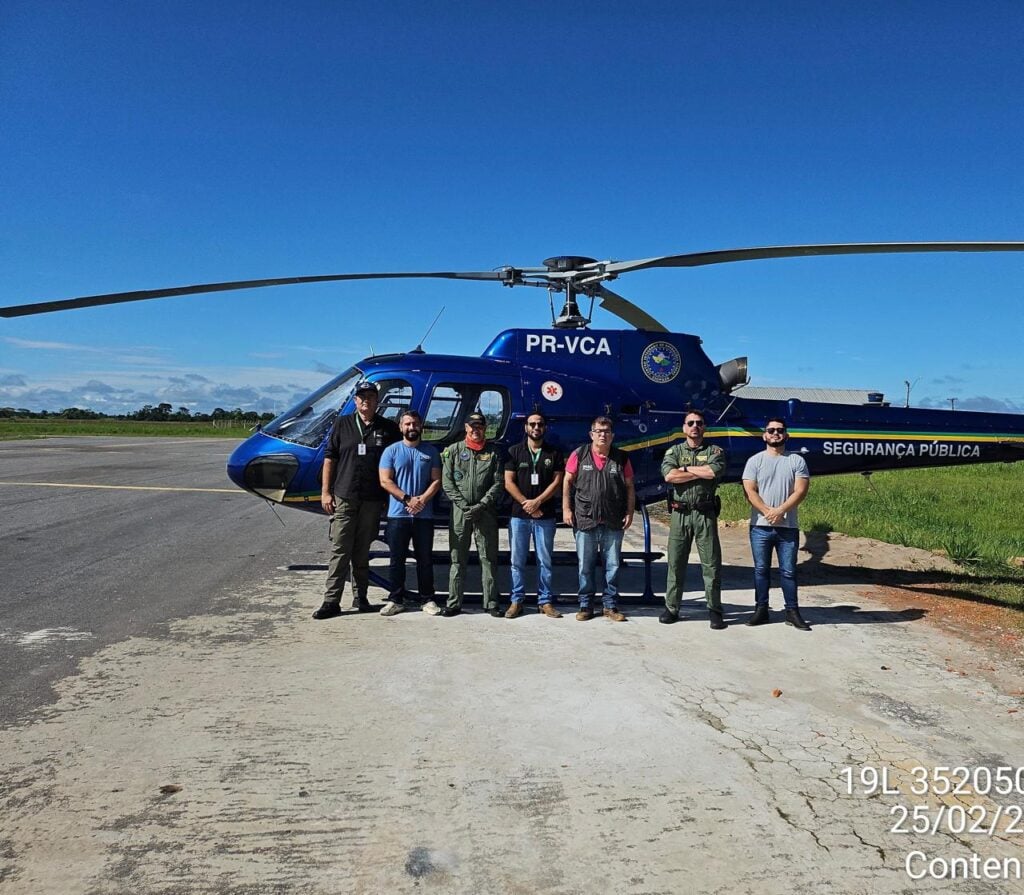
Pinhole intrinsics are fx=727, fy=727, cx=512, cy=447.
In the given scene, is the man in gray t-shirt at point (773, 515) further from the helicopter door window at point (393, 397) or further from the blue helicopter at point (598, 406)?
the helicopter door window at point (393, 397)

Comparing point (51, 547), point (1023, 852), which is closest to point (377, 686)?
point (1023, 852)

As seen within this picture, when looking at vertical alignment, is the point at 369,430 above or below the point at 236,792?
above

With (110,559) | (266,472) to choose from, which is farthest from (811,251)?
(110,559)

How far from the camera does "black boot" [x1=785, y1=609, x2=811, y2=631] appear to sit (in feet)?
21.8

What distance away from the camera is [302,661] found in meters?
5.54

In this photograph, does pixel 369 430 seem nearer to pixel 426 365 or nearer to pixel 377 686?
pixel 426 365

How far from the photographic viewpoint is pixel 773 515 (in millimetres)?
6605

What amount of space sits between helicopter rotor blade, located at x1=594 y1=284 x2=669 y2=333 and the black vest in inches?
84.5

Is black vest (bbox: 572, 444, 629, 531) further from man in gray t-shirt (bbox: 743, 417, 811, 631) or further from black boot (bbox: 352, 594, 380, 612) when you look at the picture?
black boot (bbox: 352, 594, 380, 612)

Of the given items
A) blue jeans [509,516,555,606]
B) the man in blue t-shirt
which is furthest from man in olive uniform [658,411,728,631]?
the man in blue t-shirt

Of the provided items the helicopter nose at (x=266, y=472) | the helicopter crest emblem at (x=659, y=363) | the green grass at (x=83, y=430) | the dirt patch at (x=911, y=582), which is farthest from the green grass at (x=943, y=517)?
the green grass at (x=83, y=430)

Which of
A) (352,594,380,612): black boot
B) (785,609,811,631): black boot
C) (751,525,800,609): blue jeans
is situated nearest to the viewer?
(785,609,811,631): black boot

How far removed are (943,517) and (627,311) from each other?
33.1ft

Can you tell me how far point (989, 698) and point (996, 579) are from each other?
4.77 m
